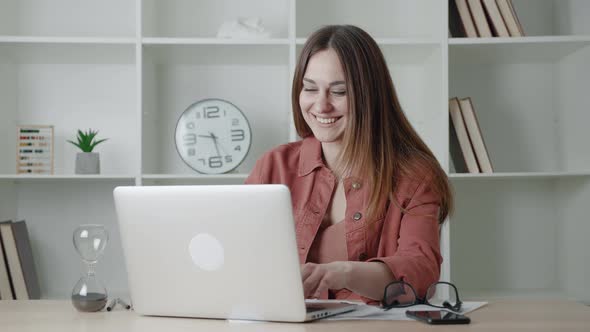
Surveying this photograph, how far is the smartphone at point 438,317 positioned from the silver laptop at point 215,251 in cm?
15

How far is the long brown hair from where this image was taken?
1.88m

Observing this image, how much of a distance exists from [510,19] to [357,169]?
117 centimetres

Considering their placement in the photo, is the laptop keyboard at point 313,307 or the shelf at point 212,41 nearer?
the laptop keyboard at point 313,307

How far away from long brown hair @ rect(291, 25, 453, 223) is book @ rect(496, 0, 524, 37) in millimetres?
991

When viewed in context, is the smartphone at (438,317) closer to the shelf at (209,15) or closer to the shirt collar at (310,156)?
the shirt collar at (310,156)

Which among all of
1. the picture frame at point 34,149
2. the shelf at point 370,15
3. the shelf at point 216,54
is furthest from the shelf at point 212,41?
the picture frame at point 34,149

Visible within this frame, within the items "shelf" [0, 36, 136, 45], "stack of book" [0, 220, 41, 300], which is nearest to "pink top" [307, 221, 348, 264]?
"shelf" [0, 36, 136, 45]

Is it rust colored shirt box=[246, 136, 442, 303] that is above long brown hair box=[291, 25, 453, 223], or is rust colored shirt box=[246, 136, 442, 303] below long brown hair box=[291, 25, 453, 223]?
below

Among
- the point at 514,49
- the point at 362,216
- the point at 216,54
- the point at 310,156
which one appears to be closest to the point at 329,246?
the point at 362,216

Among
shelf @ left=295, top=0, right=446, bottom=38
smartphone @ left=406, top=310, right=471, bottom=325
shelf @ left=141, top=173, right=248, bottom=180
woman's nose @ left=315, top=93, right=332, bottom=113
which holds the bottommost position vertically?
smartphone @ left=406, top=310, right=471, bottom=325

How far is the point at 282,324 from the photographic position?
123cm

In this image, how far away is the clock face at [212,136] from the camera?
2867 millimetres

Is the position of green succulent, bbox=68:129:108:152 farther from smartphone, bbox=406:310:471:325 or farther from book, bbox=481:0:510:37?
smartphone, bbox=406:310:471:325

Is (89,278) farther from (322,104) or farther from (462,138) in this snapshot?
(462,138)
